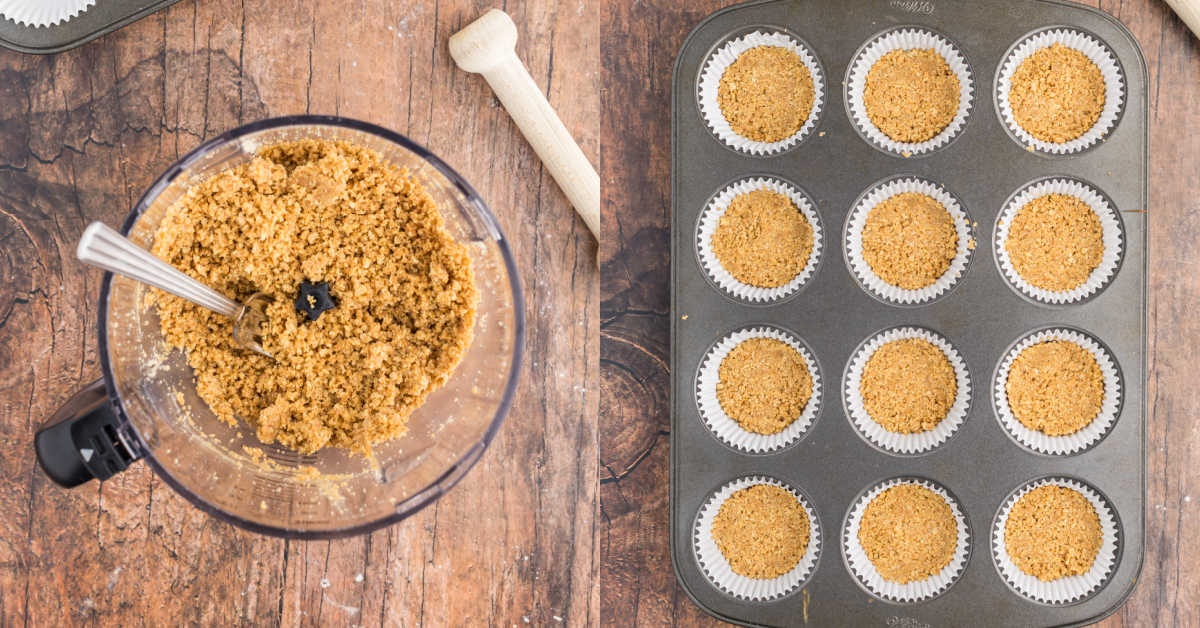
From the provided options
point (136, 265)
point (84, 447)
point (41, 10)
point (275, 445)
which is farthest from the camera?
point (41, 10)

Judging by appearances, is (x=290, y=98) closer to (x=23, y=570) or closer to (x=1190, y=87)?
(x=23, y=570)

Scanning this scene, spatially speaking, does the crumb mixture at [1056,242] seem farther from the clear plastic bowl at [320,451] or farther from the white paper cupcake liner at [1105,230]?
the clear plastic bowl at [320,451]

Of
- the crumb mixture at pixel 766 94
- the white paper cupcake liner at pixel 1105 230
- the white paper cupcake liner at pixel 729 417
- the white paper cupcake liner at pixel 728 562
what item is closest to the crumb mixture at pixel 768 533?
the white paper cupcake liner at pixel 728 562

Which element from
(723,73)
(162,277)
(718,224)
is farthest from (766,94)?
(162,277)

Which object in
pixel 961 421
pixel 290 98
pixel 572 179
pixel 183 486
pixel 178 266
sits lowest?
pixel 183 486

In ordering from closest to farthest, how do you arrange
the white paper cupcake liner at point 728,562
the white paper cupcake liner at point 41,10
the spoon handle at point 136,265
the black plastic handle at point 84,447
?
1. the spoon handle at point 136,265
2. the black plastic handle at point 84,447
3. the white paper cupcake liner at point 41,10
4. the white paper cupcake liner at point 728,562

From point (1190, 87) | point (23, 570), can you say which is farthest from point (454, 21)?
point (1190, 87)

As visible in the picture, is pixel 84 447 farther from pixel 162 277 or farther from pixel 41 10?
pixel 41 10
